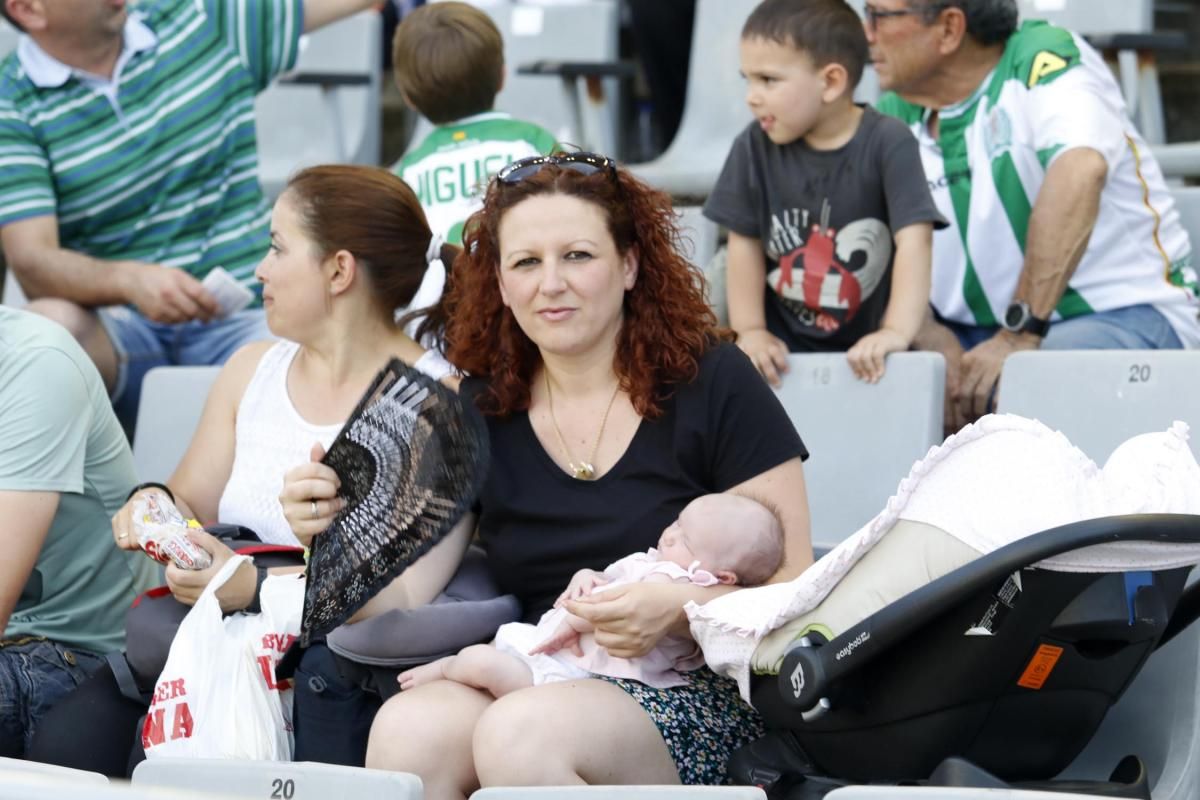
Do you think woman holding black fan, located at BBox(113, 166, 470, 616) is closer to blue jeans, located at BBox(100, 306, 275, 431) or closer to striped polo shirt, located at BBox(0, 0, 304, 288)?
blue jeans, located at BBox(100, 306, 275, 431)

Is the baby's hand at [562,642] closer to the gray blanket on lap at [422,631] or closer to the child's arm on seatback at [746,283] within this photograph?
the gray blanket on lap at [422,631]

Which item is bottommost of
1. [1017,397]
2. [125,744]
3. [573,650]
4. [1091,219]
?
[125,744]

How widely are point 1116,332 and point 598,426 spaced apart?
4.74 feet

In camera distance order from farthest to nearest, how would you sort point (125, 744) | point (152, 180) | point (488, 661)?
point (152, 180)
point (125, 744)
point (488, 661)

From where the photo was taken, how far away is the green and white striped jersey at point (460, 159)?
12.5 ft

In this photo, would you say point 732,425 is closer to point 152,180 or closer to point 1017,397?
point 1017,397

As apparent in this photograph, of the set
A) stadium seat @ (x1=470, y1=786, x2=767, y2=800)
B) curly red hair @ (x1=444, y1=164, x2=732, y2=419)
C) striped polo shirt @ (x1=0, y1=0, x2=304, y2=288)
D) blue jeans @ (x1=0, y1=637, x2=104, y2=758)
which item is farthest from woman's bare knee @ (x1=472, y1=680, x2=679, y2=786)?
striped polo shirt @ (x1=0, y1=0, x2=304, y2=288)

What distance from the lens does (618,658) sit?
222 cm

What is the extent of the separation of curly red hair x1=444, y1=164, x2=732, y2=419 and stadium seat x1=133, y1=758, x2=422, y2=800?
78 centimetres

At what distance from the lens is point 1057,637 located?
184 centimetres

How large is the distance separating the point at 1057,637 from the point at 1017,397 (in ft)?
3.30

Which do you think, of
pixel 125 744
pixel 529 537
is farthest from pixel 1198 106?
pixel 125 744

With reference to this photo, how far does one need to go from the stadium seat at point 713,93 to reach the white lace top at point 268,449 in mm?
2279

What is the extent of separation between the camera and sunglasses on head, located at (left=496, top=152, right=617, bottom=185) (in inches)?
96.6
